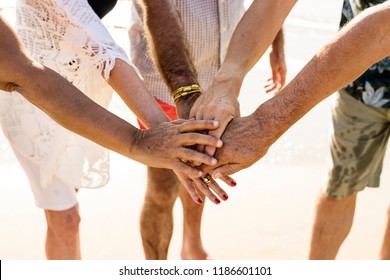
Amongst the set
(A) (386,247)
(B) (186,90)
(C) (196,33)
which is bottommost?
(A) (386,247)

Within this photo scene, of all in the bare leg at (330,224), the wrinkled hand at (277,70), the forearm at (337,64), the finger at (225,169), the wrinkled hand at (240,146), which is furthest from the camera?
the wrinkled hand at (277,70)

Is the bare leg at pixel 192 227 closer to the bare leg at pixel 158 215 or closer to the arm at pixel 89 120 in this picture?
the bare leg at pixel 158 215

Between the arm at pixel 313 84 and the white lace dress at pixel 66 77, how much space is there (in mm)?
533

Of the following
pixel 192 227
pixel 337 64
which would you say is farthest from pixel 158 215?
pixel 337 64

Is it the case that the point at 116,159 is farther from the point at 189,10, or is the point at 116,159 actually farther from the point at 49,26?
the point at 49,26

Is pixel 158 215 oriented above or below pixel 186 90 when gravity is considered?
below

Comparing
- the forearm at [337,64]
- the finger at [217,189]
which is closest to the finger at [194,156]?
the finger at [217,189]

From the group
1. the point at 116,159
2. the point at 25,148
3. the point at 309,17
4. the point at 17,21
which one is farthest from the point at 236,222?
the point at 309,17

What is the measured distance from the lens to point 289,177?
493cm

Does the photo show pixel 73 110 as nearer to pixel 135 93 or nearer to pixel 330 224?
pixel 135 93

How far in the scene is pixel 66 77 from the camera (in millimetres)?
3301

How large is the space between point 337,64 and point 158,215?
134cm

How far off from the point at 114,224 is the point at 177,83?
1.22 meters

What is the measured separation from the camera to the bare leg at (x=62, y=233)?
→ 3561mm
